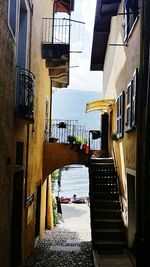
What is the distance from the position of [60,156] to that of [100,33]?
754 cm

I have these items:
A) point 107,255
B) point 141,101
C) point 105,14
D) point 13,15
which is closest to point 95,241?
point 107,255


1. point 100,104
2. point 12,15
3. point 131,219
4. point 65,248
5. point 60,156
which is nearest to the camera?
point 12,15

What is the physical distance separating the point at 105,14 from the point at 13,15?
7195 mm

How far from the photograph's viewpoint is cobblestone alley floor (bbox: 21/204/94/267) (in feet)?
36.3

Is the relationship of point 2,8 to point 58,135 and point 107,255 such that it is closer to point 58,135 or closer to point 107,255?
point 107,255

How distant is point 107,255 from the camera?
10.9 meters

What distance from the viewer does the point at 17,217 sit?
9.77 meters

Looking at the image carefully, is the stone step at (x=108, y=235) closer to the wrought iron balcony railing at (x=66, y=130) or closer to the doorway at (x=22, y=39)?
the doorway at (x=22, y=39)

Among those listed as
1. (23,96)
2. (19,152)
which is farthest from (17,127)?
(19,152)

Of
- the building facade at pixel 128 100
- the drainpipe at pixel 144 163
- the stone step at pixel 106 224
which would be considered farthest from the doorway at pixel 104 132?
the drainpipe at pixel 144 163

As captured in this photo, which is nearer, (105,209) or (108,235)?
(108,235)

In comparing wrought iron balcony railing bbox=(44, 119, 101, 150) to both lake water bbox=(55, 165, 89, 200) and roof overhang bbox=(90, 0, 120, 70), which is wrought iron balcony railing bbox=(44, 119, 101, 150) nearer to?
roof overhang bbox=(90, 0, 120, 70)

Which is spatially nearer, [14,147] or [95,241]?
[14,147]

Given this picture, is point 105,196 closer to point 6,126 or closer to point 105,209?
point 105,209
